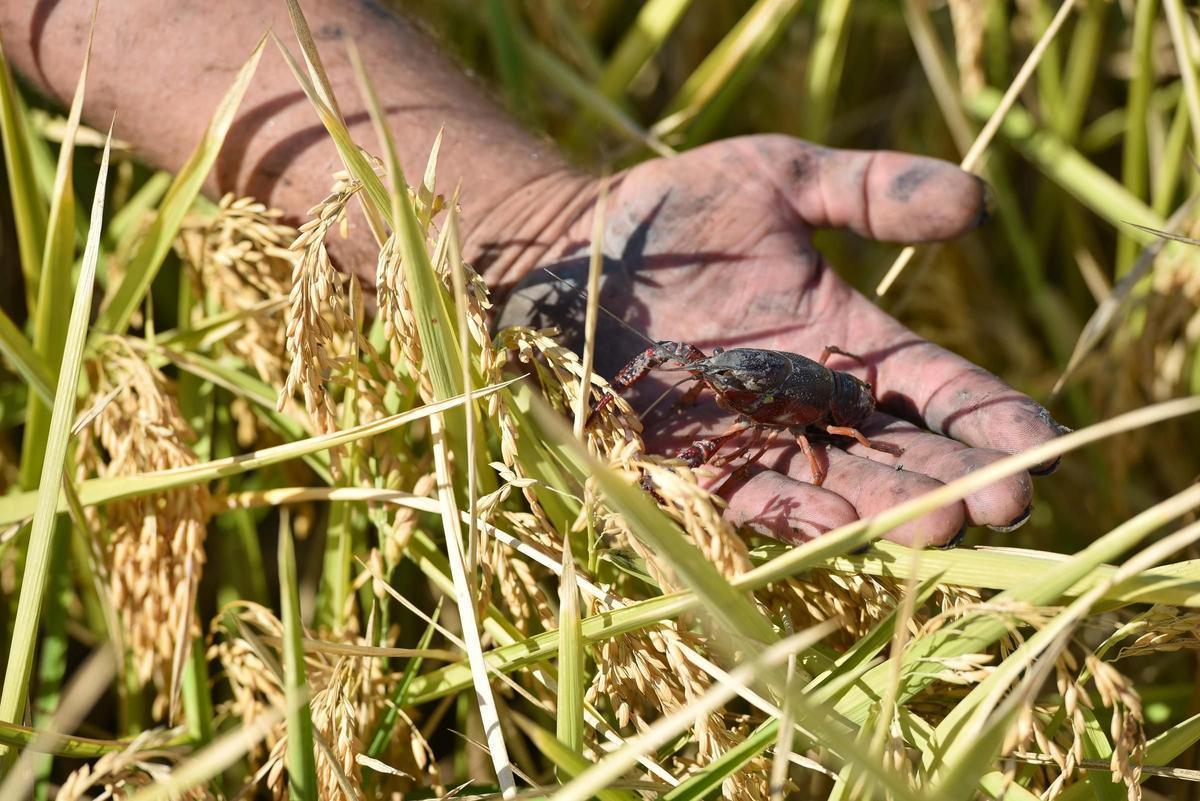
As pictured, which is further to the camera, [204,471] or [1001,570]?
[204,471]

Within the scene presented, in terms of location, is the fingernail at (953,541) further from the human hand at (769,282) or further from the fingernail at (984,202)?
the fingernail at (984,202)

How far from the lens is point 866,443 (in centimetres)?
221

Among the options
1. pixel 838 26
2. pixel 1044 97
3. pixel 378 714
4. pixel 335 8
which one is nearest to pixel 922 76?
pixel 1044 97

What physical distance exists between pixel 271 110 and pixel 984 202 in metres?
1.88

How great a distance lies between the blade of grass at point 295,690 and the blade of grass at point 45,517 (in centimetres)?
48

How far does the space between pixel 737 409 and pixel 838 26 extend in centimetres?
164

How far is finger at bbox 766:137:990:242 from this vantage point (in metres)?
Answer: 2.42

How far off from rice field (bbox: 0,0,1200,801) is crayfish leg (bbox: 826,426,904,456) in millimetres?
370

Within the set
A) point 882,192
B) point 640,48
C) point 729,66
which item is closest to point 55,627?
point 882,192

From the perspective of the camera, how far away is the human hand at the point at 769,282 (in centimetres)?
228

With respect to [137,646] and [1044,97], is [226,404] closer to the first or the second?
[137,646]

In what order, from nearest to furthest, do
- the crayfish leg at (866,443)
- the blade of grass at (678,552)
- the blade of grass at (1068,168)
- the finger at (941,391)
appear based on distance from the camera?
1. the blade of grass at (678,552)
2. the finger at (941,391)
3. the crayfish leg at (866,443)
4. the blade of grass at (1068,168)

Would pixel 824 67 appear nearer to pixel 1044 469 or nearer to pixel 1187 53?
pixel 1187 53

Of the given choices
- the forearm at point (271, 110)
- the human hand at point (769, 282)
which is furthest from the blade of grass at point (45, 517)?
the human hand at point (769, 282)
